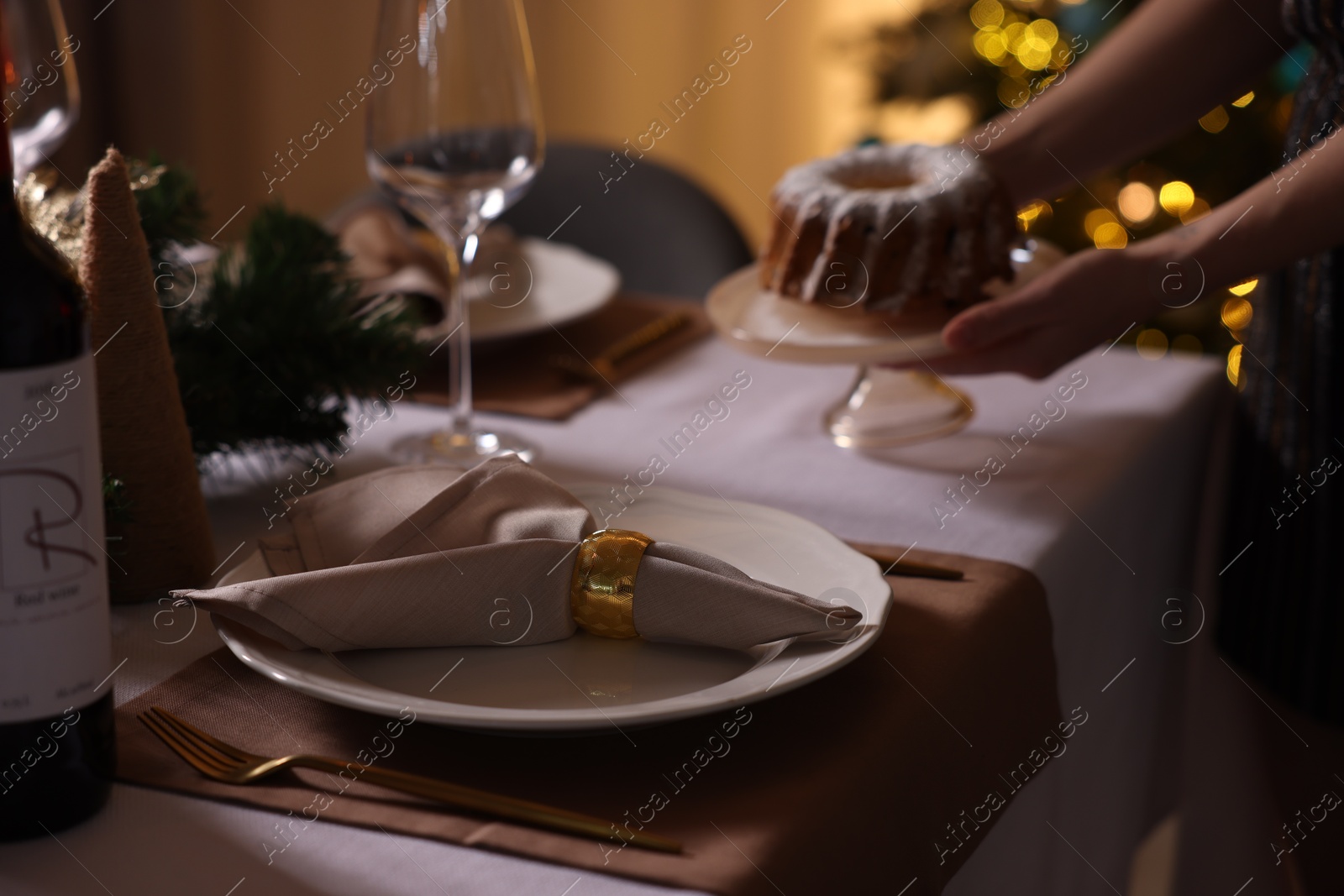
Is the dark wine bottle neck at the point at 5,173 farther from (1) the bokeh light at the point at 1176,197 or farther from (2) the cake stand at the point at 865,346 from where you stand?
(1) the bokeh light at the point at 1176,197

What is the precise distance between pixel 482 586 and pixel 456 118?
398mm

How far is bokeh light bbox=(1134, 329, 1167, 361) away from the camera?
2186mm

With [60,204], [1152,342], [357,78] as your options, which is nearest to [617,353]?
[60,204]

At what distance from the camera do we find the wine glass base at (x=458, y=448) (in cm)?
86

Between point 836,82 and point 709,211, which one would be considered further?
point 836,82

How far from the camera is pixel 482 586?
556 millimetres

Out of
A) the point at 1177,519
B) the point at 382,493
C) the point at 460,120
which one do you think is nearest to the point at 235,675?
the point at 382,493

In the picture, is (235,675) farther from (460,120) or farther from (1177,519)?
(1177,519)

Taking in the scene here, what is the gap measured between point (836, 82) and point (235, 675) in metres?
3.05

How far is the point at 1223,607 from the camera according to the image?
3.60 feet

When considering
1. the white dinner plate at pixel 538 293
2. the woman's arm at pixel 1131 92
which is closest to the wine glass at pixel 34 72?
the white dinner plate at pixel 538 293

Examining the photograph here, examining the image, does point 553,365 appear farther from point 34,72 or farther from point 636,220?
point 636,220

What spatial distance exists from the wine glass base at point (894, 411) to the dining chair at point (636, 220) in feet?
1.94

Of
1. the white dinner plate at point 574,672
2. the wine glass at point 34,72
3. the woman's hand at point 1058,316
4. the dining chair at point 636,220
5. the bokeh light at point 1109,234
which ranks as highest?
the wine glass at point 34,72
